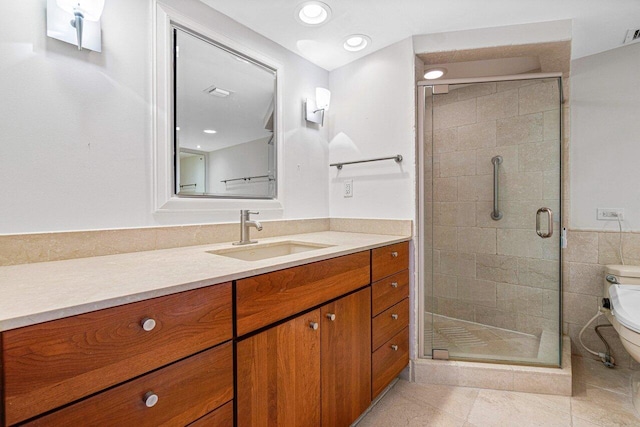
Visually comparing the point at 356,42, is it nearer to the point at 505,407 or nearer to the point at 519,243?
the point at 519,243

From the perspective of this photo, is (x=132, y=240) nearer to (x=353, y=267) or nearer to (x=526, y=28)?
(x=353, y=267)

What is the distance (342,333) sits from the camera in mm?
1262

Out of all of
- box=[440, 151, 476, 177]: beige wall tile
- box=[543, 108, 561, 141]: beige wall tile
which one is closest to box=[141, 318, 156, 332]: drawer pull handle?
box=[440, 151, 476, 177]: beige wall tile

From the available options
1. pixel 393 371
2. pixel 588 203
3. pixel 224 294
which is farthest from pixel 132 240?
pixel 588 203

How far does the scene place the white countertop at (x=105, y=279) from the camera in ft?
1.91

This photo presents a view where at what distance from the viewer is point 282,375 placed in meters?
1.00

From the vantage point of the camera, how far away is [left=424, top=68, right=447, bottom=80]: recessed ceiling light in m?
2.14

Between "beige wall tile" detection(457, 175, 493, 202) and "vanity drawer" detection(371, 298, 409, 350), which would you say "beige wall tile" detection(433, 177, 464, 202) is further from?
"vanity drawer" detection(371, 298, 409, 350)

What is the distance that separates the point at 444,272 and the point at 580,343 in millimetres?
1066

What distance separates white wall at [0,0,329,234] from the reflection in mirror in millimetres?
133

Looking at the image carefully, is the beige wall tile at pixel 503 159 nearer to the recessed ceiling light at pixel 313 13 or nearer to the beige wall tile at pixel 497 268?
the beige wall tile at pixel 497 268

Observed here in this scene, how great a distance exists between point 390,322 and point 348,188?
96 cm

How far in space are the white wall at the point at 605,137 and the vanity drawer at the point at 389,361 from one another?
1544mm

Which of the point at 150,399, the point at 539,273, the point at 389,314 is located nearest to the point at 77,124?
the point at 150,399
